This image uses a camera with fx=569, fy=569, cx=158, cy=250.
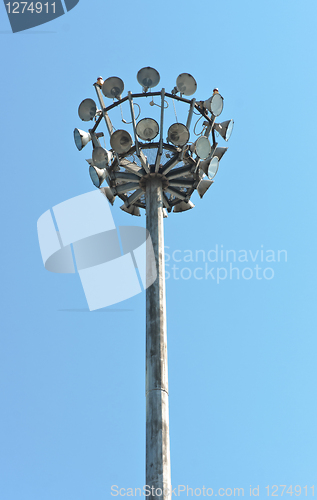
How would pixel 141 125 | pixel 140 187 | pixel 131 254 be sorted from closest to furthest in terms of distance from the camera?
pixel 141 125, pixel 140 187, pixel 131 254

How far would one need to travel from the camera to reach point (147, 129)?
13.4 m

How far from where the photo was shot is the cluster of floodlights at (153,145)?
1338cm

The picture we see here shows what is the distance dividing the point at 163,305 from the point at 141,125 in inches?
169

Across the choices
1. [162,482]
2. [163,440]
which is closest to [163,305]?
[163,440]

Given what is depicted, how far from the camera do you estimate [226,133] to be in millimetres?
14625

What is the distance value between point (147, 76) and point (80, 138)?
225cm

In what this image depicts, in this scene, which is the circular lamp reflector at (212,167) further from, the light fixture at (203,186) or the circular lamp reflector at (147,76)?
the circular lamp reflector at (147,76)

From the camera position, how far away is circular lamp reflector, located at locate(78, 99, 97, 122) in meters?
14.1

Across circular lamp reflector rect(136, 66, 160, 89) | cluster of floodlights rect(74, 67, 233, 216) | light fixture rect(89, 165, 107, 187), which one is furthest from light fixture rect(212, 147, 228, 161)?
light fixture rect(89, 165, 107, 187)

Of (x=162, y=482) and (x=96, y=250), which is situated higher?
(x=96, y=250)

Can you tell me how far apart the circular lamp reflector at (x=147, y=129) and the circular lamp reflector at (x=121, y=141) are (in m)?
0.34

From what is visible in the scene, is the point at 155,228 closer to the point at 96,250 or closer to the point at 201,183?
the point at 201,183

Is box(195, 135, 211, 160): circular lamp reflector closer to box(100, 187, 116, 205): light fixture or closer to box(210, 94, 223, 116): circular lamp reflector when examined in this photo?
box(210, 94, 223, 116): circular lamp reflector

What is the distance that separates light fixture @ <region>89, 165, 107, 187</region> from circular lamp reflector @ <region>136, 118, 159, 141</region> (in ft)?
4.92
